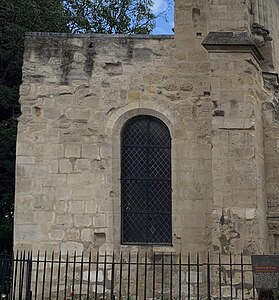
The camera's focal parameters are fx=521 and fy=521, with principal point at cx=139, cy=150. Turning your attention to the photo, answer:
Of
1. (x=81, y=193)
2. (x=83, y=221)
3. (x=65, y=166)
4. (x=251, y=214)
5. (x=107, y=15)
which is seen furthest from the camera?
(x=107, y=15)

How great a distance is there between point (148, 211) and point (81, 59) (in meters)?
3.47

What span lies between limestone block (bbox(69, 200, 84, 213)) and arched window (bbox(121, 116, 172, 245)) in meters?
0.82

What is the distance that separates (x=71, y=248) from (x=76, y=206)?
822 millimetres

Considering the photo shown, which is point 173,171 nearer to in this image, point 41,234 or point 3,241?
point 41,234

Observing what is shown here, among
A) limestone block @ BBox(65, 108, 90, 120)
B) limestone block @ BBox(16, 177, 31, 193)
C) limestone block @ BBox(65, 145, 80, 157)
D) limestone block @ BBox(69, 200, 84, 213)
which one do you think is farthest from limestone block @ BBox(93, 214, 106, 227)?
limestone block @ BBox(65, 108, 90, 120)

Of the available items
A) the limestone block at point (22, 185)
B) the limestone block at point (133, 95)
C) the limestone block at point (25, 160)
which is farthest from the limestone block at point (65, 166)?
the limestone block at point (133, 95)

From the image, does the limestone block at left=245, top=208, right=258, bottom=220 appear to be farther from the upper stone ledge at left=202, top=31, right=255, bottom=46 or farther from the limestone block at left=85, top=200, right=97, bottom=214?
the upper stone ledge at left=202, top=31, right=255, bottom=46

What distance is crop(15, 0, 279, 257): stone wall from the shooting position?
9734 millimetres

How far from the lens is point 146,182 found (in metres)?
10.6

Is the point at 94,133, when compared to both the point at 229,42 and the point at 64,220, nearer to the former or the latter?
the point at 64,220

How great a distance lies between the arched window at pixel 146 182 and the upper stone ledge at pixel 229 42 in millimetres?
1970

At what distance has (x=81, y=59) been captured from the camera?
1095cm

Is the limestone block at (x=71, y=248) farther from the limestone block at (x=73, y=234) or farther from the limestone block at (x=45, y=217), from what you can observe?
the limestone block at (x=45, y=217)

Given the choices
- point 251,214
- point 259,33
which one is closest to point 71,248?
point 251,214
